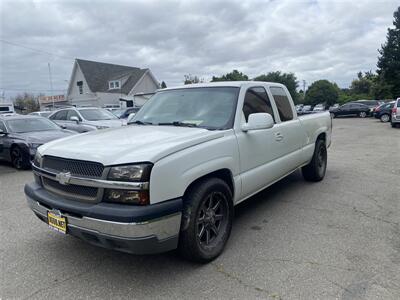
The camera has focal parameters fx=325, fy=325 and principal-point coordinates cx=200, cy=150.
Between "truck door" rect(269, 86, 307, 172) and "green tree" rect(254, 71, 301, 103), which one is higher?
"green tree" rect(254, 71, 301, 103)

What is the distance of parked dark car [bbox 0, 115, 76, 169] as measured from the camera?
8.46 meters

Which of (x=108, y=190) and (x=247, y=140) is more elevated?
(x=247, y=140)

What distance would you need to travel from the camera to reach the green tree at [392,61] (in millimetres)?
42500

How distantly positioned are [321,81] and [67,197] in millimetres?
66088

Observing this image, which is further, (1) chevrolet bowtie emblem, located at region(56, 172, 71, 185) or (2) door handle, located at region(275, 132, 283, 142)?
(2) door handle, located at region(275, 132, 283, 142)

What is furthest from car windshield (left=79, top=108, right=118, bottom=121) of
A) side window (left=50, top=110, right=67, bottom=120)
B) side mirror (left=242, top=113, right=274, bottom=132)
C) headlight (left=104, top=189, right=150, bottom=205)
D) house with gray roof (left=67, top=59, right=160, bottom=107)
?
house with gray roof (left=67, top=59, right=160, bottom=107)

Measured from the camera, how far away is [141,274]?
315cm

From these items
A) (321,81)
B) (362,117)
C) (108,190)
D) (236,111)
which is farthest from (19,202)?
(321,81)

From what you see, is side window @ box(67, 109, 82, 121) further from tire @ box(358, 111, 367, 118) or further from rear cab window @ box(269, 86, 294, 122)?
tire @ box(358, 111, 367, 118)

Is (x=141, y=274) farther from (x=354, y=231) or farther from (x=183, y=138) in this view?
(x=354, y=231)

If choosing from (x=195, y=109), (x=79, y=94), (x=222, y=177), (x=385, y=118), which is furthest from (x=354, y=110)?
(x=222, y=177)

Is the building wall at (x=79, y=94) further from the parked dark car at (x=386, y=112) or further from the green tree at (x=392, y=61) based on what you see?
the green tree at (x=392, y=61)

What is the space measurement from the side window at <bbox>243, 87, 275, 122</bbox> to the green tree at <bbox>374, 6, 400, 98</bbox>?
45.6m

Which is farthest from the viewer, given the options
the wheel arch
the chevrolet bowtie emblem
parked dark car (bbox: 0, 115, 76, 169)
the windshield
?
parked dark car (bbox: 0, 115, 76, 169)
